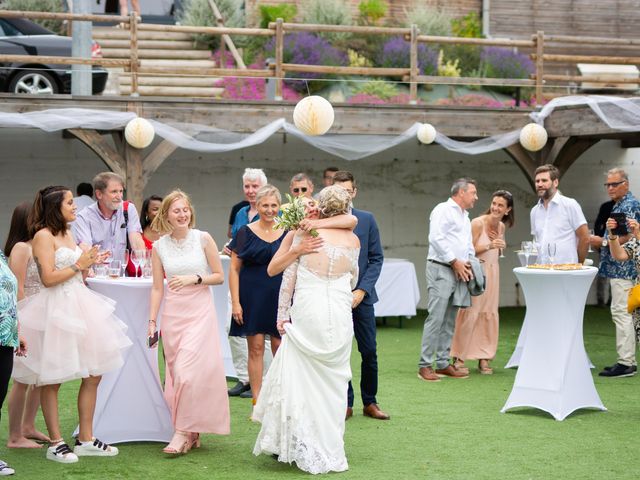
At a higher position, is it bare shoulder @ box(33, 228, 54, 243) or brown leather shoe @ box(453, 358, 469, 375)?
bare shoulder @ box(33, 228, 54, 243)

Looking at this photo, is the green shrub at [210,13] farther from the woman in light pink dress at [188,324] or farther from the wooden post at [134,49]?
the woman in light pink dress at [188,324]

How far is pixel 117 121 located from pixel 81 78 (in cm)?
99

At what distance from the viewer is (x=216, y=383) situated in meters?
5.73

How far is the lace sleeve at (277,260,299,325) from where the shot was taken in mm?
5574

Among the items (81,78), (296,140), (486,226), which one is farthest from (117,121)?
(486,226)

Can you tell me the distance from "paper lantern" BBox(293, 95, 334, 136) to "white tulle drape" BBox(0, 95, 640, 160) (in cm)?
118

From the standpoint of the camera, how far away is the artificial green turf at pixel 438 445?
5375mm

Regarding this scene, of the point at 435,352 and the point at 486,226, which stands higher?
the point at 486,226

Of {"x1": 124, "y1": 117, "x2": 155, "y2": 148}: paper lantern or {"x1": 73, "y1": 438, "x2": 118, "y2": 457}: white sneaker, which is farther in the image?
{"x1": 124, "y1": 117, "x2": 155, "y2": 148}: paper lantern

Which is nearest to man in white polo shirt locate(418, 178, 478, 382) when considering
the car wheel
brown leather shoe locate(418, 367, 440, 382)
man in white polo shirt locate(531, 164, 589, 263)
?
brown leather shoe locate(418, 367, 440, 382)

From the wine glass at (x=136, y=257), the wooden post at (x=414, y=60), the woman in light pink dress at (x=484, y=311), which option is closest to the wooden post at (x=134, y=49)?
the wooden post at (x=414, y=60)

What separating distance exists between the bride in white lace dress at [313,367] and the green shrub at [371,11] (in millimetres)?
13474

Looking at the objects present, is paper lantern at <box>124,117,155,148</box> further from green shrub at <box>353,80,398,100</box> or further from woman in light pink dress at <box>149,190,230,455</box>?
green shrub at <box>353,80,398,100</box>

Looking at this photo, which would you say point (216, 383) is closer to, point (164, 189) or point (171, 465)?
point (171, 465)
